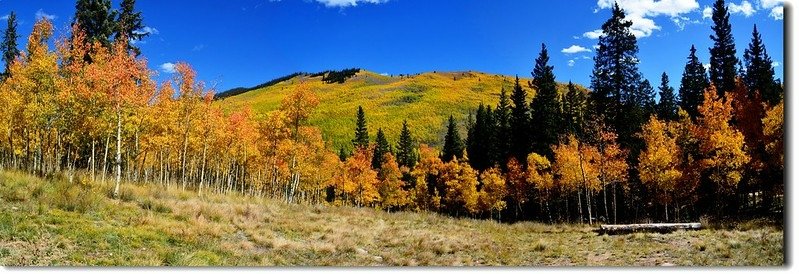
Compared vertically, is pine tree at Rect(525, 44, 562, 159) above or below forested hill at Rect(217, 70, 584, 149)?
below

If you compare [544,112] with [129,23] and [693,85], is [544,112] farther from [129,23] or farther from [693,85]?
[129,23]

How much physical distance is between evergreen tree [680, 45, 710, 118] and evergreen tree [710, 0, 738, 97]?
Result: 2.08 m

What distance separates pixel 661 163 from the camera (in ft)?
94.3

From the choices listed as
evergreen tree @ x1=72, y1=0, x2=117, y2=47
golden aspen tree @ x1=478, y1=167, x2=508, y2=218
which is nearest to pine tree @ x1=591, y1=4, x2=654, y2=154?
golden aspen tree @ x1=478, y1=167, x2=508, y2=218

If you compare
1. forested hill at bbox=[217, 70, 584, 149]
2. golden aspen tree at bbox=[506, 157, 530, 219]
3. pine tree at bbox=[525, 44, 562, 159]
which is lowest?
golden aspen tree at bbox=[506, 157, 530, 219]

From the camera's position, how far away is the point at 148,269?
9.13m

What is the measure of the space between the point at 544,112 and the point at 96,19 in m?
32.2

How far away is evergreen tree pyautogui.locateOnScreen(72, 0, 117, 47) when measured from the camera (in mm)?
26141

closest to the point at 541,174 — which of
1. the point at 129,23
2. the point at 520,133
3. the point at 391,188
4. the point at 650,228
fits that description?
the point at 520,133

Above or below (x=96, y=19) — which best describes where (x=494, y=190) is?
below

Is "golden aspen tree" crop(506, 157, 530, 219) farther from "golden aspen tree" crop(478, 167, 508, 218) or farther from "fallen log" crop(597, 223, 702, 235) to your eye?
"fallen log" crop(597, 223, 702, 235)

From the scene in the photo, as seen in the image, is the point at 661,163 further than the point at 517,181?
No

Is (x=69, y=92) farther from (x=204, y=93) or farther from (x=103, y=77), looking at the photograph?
(x=204, y=93)

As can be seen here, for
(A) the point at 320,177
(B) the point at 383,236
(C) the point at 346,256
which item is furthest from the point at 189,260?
(A) the point at 320,177
